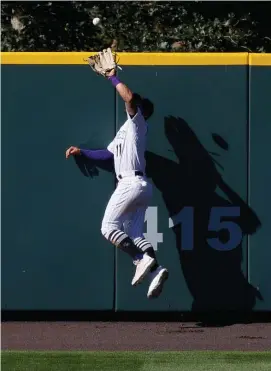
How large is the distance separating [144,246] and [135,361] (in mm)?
1665

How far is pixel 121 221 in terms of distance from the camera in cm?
983

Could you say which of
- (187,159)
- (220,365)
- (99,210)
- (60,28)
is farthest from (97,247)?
(60,28)

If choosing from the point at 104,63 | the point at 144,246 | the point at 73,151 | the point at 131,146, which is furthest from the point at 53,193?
the point at 104,63

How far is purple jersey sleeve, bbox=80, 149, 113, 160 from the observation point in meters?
9.97

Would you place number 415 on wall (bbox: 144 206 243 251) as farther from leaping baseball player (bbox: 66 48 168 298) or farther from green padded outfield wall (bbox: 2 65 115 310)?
green padded outfield wall (bbox: 2 65 115 310)

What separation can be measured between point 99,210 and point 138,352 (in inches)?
71.0

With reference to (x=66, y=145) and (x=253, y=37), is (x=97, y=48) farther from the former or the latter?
(x=66, y=145)

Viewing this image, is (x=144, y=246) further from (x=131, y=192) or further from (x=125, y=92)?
(x=125, y=92)

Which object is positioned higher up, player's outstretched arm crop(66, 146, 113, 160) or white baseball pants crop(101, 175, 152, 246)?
player's outstretched arm crop(66, 146, 113, 160)

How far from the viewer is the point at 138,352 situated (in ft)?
28.3

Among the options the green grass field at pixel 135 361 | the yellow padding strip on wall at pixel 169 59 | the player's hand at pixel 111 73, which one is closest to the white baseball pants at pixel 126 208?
the player's hand at pixel 111 73

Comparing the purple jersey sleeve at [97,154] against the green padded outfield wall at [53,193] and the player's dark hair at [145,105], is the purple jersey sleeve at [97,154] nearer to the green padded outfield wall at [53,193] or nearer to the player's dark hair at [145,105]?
the green padded outfield wall at [53,193]

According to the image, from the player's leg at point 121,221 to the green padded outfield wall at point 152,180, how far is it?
0.31 metres

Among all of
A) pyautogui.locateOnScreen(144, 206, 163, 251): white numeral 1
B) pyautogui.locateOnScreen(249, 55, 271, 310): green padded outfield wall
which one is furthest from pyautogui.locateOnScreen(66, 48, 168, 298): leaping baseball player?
pyautogui.locateOnScreen(249, 55, 271, 310): green padded outfield wall
